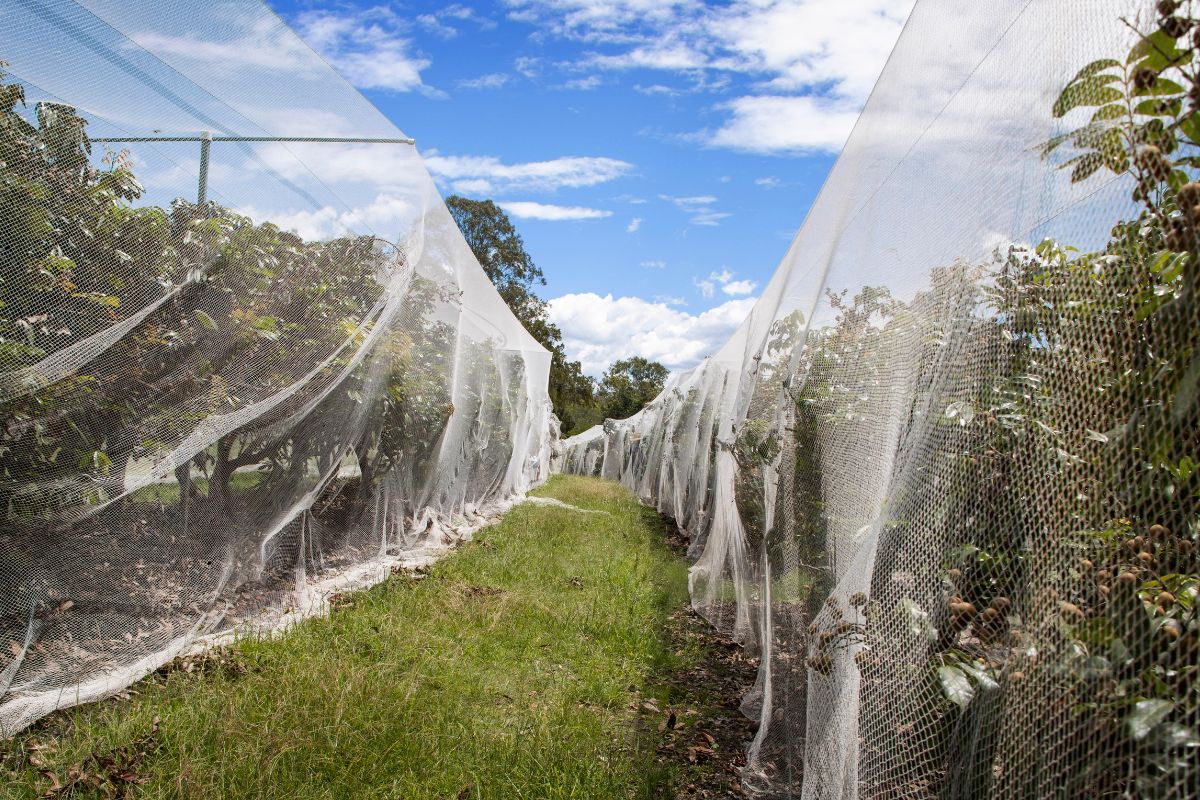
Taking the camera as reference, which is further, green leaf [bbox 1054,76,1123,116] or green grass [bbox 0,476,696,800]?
green grass [bbox 0,476,696,800]

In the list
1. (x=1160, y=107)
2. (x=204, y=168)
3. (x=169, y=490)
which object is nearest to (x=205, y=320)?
(x=204, y=168)

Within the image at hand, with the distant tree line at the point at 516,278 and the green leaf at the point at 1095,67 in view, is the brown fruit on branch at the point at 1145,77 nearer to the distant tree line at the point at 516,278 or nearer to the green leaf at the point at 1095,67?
the green leaf at the point at 1095,67

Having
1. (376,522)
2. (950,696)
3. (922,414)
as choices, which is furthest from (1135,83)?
(376,522)

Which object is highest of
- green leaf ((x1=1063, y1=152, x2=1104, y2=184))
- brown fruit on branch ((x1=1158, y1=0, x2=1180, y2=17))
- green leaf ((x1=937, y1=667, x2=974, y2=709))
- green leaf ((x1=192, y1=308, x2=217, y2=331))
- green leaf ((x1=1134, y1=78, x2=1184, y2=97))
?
brown fruit on branch ((x1=1158, y1=0, x2=1180, y2=17))

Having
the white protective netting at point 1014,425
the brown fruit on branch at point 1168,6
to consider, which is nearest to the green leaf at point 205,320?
the white protective netting at point 1014,425

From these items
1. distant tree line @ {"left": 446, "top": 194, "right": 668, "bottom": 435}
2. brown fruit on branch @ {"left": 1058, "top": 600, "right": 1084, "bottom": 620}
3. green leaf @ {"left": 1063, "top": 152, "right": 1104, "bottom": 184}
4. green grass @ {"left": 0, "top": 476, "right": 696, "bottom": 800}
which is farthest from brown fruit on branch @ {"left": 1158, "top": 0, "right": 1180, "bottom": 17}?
distant tree line @ {"left": 446, "top": 194, "right": 668, "bottom": 435}

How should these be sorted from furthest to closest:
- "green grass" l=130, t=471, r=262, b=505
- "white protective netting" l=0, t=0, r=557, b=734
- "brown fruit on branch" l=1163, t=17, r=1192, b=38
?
"green grass" l=130, t=471, r=262, b=505 < "white protective netting" l=0, t=0, r=557, b=734 < "brown fruit on branch" l=1163, t=17, r=1192, b=38

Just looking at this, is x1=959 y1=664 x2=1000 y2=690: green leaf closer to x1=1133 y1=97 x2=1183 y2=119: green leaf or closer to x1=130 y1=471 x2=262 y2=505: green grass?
x1=1133 y1=97 x2=1183 y2=119: green leaf

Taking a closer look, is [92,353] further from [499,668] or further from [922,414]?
[922,414]

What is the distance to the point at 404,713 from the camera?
9.61 ft

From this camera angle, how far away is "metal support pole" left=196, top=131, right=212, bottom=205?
324cm

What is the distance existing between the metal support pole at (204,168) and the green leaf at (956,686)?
10.7 feet

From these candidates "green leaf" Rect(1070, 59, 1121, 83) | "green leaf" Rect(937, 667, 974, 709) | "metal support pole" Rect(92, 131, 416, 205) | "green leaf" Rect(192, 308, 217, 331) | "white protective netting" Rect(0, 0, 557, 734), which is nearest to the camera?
"green leaf" Rect(1070, 59, 1121, 83)

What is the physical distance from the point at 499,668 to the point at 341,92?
10.6 feet
